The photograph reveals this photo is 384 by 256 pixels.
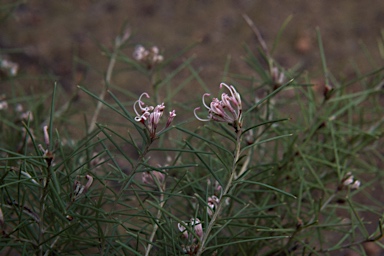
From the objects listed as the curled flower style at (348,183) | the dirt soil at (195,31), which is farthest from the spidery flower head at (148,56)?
Answer: the dirt soil at (195,31)

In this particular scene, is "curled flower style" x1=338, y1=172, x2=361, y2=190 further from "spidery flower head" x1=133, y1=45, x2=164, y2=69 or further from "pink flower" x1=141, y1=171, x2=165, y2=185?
"spidery flower head" x1=133, y1=45, x2=164, y2=69

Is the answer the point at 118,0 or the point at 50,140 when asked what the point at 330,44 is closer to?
the point at 118,0

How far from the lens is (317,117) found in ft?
3.25

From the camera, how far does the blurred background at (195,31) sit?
214 centimetres

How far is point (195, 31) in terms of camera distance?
225 cm

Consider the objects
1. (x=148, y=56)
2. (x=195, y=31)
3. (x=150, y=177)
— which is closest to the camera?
(x=150, y=177)

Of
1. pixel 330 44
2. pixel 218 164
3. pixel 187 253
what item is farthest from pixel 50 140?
pixel 330 44

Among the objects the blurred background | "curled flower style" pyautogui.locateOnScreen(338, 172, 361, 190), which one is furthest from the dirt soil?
"curled flower style" pyautogui.locateOnScreen(338, 172, 361, 190)

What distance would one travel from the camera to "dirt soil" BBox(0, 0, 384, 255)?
214 cm

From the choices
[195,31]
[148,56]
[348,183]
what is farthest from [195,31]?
[348,183]

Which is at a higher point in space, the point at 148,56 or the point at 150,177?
the point at 148,56

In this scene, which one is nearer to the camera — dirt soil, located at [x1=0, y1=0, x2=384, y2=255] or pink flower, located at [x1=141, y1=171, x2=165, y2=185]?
pink flower, located at [x1=141, y1=171, x2=165, y2=185]

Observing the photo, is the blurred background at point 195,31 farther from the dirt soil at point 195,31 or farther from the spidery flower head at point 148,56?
the spidery flower head at point 148,56

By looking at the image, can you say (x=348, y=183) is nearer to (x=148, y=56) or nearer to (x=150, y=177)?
(x=150, y=177)
